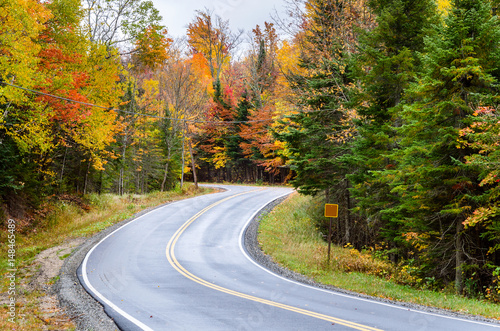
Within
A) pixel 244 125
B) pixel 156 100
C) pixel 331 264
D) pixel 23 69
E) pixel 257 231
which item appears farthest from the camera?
pixel 244 125

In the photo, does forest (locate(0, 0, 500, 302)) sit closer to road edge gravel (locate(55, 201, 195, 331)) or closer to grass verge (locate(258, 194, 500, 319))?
grass verge (locate(258, 194, 500, 319))

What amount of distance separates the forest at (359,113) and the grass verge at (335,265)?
48.6 inches

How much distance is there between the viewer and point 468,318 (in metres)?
7.41

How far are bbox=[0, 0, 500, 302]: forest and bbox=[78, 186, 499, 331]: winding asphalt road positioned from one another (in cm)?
426

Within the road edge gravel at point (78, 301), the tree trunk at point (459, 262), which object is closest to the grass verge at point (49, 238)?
the road edge gravel at point (78, 301)

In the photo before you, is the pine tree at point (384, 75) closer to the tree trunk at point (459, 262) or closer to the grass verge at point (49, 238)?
the tree trunk at point (459, 262)

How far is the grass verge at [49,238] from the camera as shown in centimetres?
778

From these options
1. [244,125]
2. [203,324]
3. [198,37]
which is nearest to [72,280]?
[203,324]

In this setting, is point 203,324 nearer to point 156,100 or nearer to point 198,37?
point 156,100

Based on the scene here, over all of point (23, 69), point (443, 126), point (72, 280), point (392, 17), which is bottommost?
point (72, 280)

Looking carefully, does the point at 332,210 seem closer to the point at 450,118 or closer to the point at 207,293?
the point at 450,118

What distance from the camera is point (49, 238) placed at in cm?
1711

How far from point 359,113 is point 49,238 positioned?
55.1 feet

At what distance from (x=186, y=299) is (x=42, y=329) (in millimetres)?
3358
